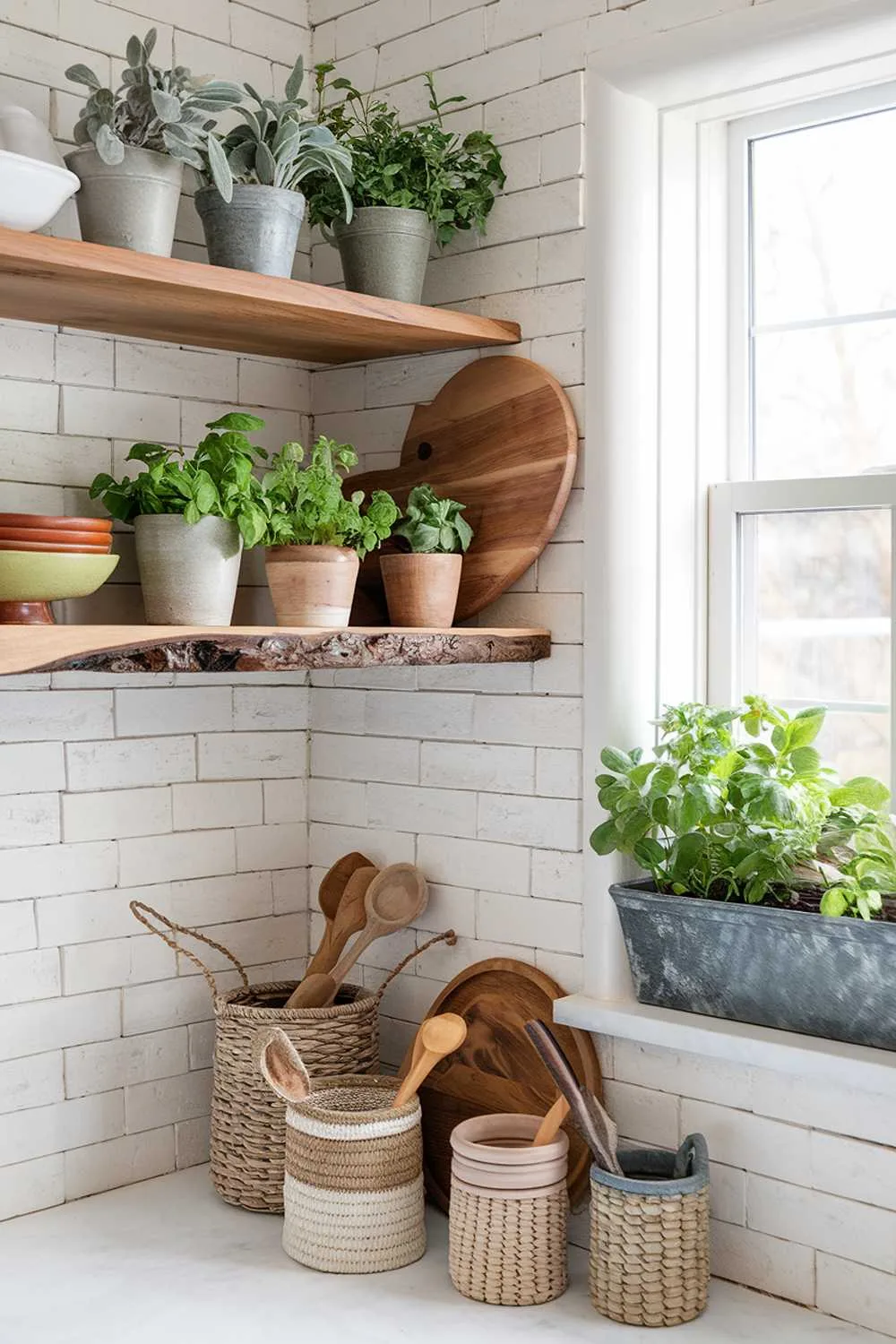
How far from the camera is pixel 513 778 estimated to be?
1931 millimetres

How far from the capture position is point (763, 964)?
5.32 ft

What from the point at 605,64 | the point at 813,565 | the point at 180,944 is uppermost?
the point at 605,64

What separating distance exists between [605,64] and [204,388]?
72 centimetres

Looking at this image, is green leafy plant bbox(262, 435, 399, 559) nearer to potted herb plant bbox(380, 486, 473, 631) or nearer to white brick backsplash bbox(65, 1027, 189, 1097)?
potted herb plant bbox(380, 486, 473, 631)

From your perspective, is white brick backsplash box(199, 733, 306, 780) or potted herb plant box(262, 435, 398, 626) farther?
white brick backsplash box(199, 733, 306, 780)

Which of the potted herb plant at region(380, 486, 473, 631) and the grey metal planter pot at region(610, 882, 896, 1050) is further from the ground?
the potted herb plant at region(380, 486, 473, 631)

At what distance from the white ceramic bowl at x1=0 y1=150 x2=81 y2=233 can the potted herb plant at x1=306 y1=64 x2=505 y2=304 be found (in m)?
0.43

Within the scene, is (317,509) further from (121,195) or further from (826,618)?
(826,618)

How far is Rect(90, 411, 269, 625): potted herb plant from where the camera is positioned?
1.64m

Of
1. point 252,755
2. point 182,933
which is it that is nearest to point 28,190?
point 252,755

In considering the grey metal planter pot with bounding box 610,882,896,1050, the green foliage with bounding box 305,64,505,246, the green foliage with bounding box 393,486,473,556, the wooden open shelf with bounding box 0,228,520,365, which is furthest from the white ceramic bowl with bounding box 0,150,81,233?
the grey metal planter pot with bounding box 610,882,896,1050

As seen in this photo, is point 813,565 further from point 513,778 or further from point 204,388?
point 204,388

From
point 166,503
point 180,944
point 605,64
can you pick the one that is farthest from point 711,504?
point 180,944

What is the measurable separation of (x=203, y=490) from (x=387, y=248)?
0.48 metres
